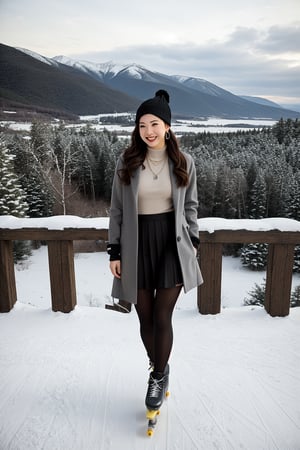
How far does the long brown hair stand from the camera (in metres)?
1.78

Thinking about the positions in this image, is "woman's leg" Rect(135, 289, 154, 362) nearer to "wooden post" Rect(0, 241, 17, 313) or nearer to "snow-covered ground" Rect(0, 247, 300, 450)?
"snow-covered ground" Rect(0, 247, 300, 450)

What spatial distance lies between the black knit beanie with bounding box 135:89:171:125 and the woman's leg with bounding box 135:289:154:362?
3.38ft

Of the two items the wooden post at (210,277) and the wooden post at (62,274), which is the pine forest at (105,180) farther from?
the wooden post at (210,277)

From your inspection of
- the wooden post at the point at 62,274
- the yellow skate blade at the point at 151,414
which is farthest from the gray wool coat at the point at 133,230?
the wooden post at the point at 62,274

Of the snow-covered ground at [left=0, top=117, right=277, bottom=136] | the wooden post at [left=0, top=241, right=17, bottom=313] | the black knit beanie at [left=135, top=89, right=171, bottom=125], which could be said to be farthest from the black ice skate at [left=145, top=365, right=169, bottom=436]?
the snow-covered ground at [left=0, top=117, right=277, bottom=136]

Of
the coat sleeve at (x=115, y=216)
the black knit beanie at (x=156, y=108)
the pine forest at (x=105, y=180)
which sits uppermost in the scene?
the black knit beanie at (x=156, y=108)

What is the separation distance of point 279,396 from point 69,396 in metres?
1.38

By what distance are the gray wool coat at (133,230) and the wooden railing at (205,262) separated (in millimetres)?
903

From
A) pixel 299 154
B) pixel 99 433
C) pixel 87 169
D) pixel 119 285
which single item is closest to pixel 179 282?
pixel 119 285

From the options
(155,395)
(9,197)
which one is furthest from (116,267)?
(9,197)

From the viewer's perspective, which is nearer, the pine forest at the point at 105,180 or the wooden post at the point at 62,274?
the wooden post at the point at 62,274

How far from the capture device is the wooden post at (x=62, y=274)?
2.88 metres

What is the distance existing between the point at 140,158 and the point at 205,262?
56.1 inches

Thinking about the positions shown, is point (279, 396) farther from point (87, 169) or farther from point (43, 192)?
point (87, 169)
